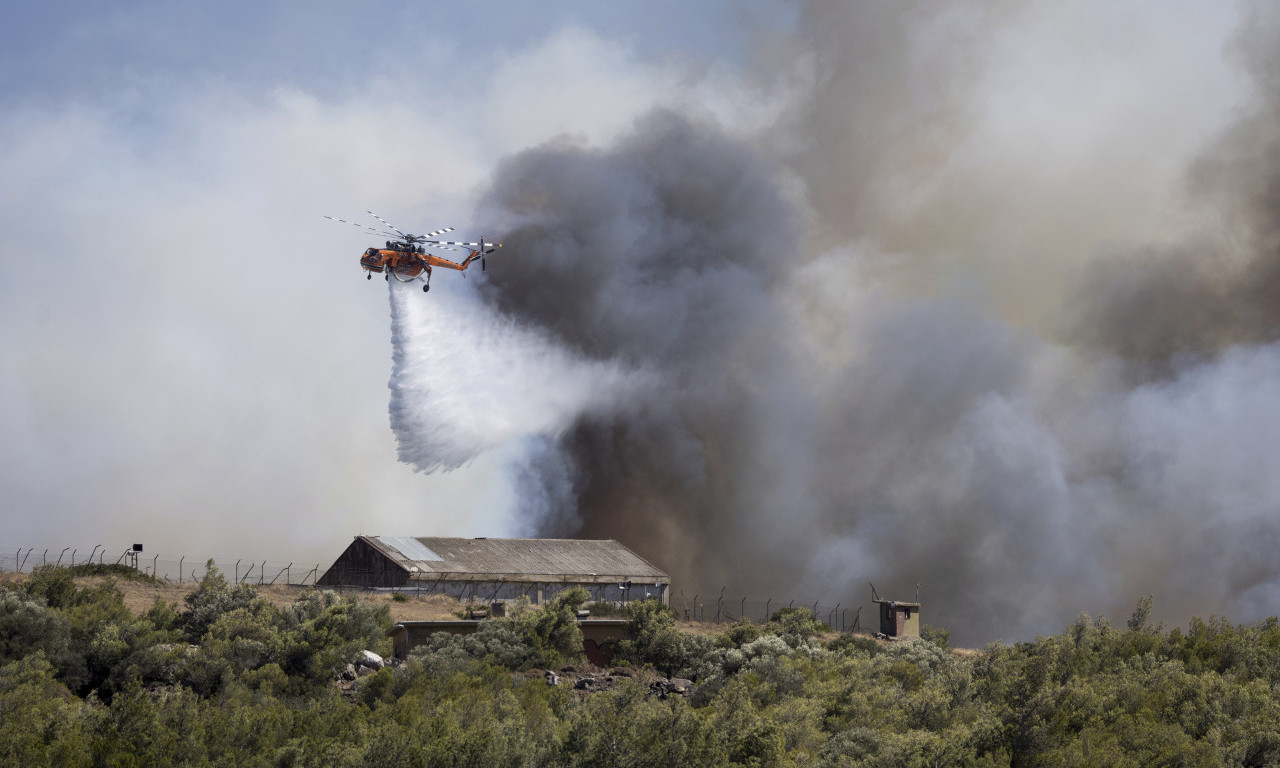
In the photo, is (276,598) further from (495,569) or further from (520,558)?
(520,558)

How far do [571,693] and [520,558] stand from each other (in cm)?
3672

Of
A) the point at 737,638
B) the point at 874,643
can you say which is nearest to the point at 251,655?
the point at 737,638

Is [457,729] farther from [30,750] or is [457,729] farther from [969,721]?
[969,721]

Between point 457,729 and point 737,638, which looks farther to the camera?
point 737,638

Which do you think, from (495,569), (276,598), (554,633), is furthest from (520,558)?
(554,633)

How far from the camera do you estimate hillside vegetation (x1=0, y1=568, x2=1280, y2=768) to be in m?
37.9

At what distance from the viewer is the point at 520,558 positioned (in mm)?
89125

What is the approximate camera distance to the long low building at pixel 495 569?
3194 inches

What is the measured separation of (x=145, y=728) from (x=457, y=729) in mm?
9116

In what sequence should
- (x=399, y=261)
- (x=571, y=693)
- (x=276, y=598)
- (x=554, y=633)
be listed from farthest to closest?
(x=399, y=261), (x=276, y=598), (x=554, y=633), (x=571, y=693)

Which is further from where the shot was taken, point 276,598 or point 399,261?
→ point 399,261

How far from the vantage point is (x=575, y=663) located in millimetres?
60844

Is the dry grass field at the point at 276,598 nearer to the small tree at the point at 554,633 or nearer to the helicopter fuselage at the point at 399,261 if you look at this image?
the small tree at the point at 554,633

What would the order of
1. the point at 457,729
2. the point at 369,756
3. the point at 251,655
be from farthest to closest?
1. the point at 251,655
2. the point at 457,729
3. the point at 369,756
